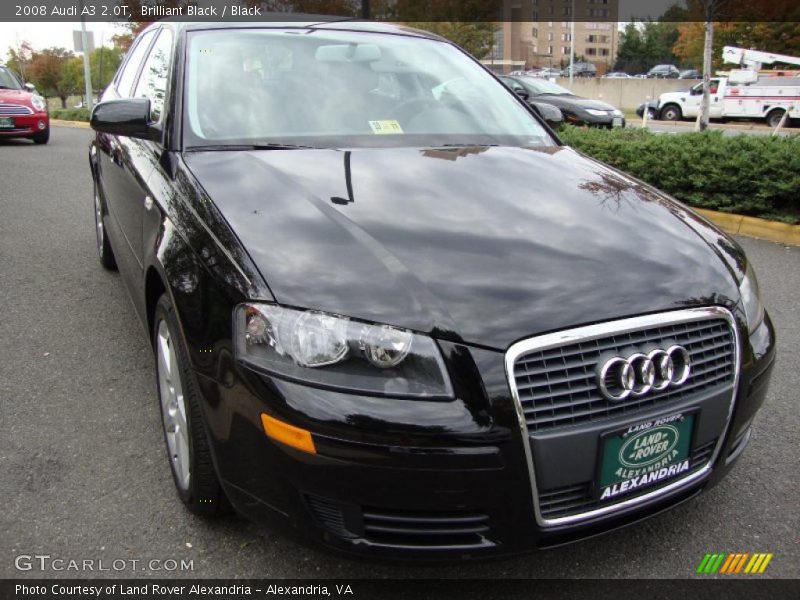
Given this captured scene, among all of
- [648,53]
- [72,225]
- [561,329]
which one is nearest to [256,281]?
[561,329]

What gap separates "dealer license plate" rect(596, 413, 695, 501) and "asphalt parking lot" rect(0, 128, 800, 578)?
0.35 m

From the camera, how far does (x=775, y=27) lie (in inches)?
1182

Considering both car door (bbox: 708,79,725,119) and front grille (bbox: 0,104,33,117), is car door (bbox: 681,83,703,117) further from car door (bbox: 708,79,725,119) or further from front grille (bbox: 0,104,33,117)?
front grille (bbox: 0,104,33,117)

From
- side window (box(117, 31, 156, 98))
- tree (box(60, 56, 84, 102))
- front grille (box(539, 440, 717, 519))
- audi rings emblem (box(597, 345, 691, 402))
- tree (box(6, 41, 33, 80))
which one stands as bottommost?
front grille (box(539, 440, 717, 519))

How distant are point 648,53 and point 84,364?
93356 mm

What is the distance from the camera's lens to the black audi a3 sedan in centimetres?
179

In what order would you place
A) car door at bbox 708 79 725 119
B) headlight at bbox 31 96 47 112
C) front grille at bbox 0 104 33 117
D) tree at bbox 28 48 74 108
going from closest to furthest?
1. front grille at bbox 0 104 33 117
2. headlight at bbox 31 96 47 112
3. car door at bbox 708 79 725 119
4. tree at bbox 28 48 74 108

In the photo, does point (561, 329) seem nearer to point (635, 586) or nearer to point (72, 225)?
point (635, 586)

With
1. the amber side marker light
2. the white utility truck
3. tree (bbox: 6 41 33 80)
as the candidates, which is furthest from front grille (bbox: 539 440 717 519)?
tree (bbox: 6 41 33 80)

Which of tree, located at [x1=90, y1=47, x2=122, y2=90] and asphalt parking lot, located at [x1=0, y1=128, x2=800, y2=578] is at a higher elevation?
tree, located at [x1=90, y1=47, x2=122, y2=90]

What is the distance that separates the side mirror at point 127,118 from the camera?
2.98 metres

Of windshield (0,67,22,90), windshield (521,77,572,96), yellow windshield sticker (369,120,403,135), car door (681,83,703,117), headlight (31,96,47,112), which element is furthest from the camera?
car door (681,83,703,117)

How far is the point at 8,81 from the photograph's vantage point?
49.0 ft
